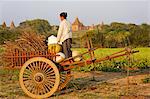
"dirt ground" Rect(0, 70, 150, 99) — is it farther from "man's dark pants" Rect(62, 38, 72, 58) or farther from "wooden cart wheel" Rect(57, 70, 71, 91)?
"man's dark pants" Rect(62, 38, 72, 58)

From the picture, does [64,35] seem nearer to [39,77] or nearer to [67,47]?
[67,47]

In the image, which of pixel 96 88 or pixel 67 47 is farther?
pixel 96 88

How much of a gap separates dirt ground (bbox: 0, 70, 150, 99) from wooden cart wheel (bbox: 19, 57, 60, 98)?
23cm

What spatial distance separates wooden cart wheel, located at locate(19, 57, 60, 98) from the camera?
313 inches

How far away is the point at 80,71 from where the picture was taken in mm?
12734

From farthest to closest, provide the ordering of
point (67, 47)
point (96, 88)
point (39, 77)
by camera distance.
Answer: point (96, 88)
point (67, 47)
point (39, 77)

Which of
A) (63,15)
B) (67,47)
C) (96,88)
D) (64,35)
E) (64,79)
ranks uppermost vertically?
(63,15)

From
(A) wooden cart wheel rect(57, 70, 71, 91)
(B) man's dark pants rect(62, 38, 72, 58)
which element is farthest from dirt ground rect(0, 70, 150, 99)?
(B) man's dark pants rect(62, 38, 72, 58)

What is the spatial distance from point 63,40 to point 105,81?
2.38 meters

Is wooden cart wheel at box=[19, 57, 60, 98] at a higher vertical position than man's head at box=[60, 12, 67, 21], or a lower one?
lower

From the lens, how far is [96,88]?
9.09m

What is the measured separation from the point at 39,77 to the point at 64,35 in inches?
51.1

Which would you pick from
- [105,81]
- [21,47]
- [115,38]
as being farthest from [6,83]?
[115,38]

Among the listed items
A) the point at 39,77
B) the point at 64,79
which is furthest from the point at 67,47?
the point at 39,77
